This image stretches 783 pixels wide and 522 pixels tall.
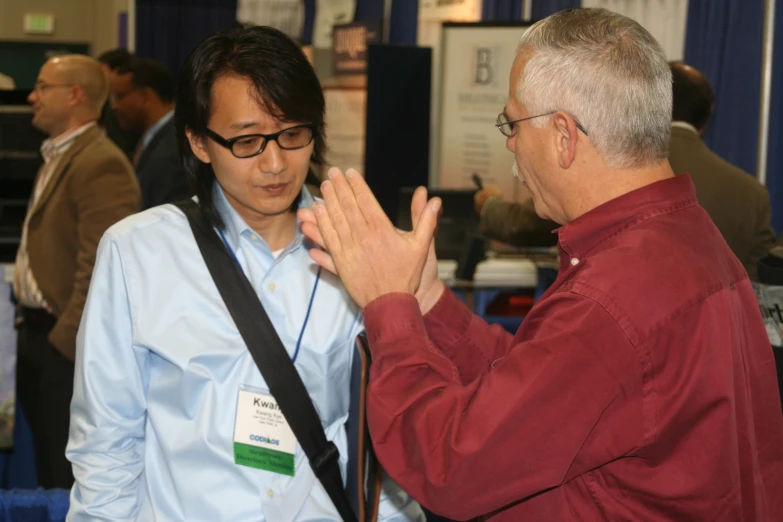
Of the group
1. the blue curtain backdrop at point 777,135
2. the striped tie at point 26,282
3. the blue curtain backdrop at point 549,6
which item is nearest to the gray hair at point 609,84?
the striped tie at point 26,282

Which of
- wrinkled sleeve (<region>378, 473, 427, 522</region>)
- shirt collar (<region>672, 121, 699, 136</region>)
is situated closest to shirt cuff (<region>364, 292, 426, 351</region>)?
wrinkled sleeve (<region>378, 473, 427, 522</region>)

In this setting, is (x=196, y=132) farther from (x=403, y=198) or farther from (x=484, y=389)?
(x=403, y=198)

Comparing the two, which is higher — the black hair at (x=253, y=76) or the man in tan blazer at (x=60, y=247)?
the black hair at (x=253, y=76)

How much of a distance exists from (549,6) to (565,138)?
443cm

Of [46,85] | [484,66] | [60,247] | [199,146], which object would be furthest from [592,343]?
[484,66]

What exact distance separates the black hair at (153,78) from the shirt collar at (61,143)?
3.74 feet

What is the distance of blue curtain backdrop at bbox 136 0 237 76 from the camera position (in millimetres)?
8570

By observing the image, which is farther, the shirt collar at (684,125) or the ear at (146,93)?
the ear at (146,93)

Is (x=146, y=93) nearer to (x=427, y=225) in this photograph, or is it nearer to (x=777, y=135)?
(x=777, y=135)

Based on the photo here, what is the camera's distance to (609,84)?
125cm

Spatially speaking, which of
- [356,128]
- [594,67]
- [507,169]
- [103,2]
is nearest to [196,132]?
[594,67]

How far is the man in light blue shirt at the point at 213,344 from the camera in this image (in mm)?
1537

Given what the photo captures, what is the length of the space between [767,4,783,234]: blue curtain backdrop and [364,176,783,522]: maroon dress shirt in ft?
10.6

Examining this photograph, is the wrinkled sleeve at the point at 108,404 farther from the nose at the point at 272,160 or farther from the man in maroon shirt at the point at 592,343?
the man in maroon shirt at the point at 592,343
